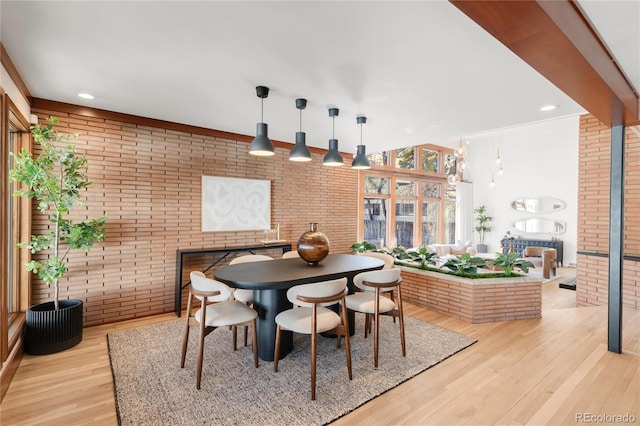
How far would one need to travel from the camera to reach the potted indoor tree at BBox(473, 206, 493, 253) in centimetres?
955

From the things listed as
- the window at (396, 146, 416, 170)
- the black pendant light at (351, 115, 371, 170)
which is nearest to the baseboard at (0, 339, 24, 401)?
the black pendant light at (351, 115, 371, 170)

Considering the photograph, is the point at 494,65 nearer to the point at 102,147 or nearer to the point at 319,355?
the point at 319,355

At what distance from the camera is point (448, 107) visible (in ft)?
11.1

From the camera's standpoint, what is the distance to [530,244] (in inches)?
332

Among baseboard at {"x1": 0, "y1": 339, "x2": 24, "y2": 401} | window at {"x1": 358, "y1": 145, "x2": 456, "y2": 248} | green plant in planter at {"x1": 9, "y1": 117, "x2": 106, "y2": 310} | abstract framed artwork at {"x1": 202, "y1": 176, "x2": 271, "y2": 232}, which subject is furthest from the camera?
window at {"x1": 358, "y1": 145, "x2": 456, "y2": 248}

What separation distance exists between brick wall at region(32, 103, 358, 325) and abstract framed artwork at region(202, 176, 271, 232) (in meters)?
0.10

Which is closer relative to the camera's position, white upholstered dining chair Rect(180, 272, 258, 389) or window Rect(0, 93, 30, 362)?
white upholstered dining chair Rect(180, 272, 258, 389)

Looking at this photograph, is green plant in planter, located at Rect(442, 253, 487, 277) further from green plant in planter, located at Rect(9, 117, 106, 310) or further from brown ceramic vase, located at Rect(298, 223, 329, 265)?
green plant in planter, located at Rect(9, 117, 106, 310)

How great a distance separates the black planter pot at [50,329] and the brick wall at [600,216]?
6409mm

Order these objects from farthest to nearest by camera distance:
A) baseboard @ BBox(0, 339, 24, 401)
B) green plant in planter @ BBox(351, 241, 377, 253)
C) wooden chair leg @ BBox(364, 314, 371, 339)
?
green plant in planter @ BBox(351, 241, 377, 253), wooden chair leg @ BBox(364, 314, 371, 339), baseboard @ BBox(0, 339, 24, 401)

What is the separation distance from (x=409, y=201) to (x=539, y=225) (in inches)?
147

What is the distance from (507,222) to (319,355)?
871cm

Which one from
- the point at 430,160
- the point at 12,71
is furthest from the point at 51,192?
the point at 430,160

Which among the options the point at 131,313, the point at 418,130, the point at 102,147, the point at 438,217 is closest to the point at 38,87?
the point at 102,147
